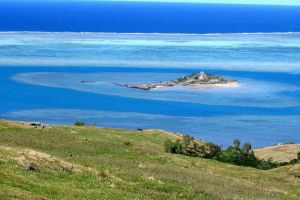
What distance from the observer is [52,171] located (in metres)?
25.8

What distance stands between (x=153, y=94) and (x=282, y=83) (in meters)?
30.8

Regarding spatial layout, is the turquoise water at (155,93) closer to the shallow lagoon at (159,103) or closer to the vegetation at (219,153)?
the shallow lagoon at (159,103)

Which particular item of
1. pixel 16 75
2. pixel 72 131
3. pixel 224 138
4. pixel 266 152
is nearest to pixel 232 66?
pixel 16 75

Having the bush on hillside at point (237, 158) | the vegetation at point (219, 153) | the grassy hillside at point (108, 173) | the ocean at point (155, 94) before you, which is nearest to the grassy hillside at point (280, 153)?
the vegetation at point (219, 153)

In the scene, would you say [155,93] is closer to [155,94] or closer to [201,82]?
[155,94]

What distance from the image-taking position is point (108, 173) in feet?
92.6

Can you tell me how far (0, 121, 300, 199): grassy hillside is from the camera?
22938 millimetres

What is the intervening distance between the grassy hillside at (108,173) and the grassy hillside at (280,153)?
14.4 m

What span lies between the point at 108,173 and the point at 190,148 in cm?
2563

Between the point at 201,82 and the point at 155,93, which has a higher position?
the point at 201,82

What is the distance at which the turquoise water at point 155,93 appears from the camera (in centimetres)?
10138

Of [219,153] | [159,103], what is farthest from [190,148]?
[159,103]

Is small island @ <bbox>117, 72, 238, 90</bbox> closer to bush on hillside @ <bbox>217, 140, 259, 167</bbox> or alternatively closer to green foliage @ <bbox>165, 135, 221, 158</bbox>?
green foliage @ <bbox>165, 135, 221, 158</bbox>

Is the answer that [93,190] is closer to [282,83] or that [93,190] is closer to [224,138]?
[224,138]
